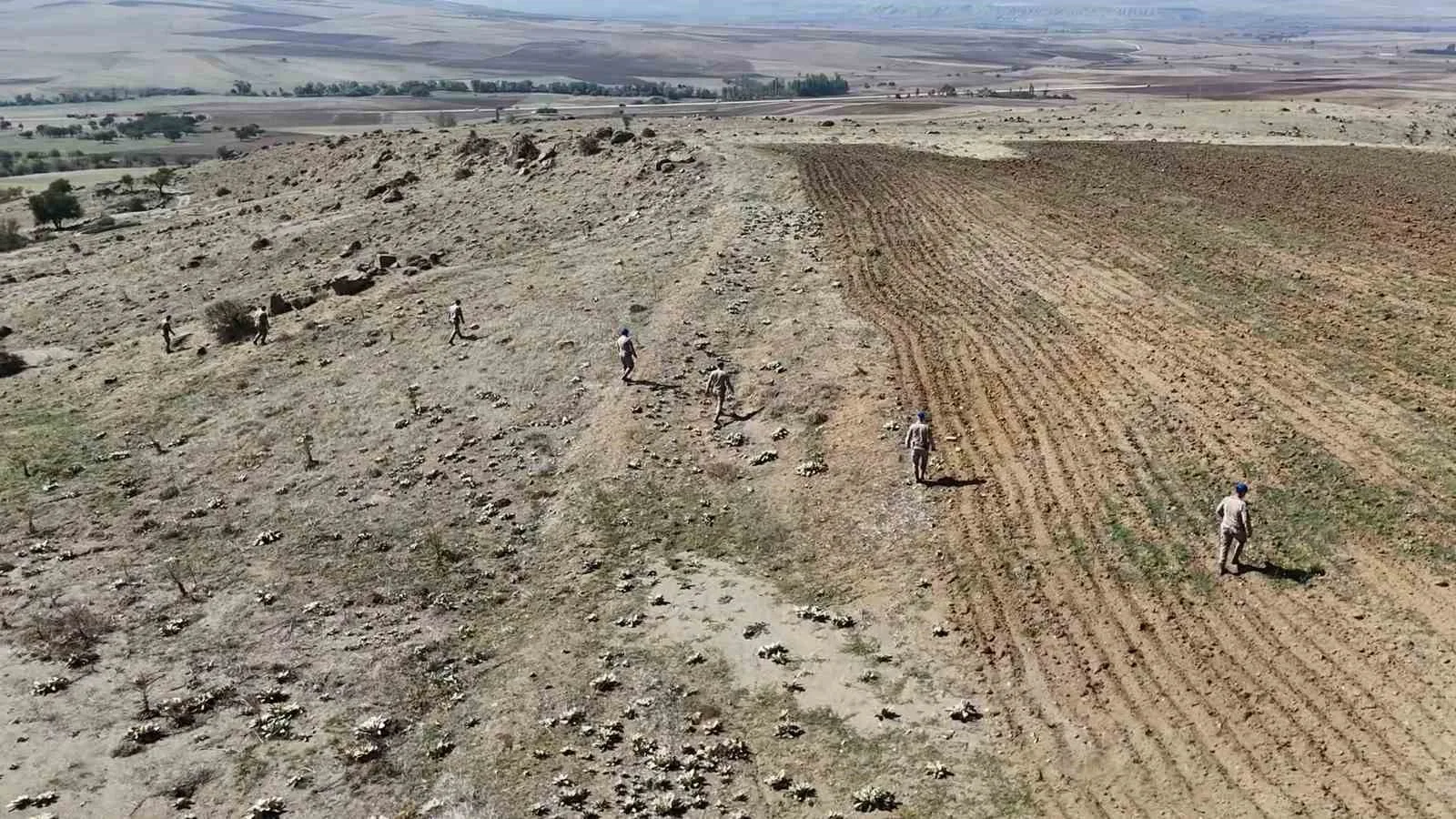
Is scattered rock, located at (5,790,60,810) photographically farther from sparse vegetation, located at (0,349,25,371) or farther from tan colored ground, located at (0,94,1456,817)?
sparse vegetation, located at (0,349,25,371)

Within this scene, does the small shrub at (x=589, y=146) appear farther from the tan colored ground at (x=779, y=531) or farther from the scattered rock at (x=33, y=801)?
the scattered rock at (x=33, y=801)

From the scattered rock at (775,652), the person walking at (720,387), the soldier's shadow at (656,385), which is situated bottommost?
the scattered rock at (775,652)

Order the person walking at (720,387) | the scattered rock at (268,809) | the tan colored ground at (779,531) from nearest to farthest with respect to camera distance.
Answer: the scattered rock at (268,809) → the tan colored ground at (779,531) → the person walking at (720,387)

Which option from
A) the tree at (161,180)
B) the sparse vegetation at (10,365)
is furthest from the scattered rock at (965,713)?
the tree at (161,180)

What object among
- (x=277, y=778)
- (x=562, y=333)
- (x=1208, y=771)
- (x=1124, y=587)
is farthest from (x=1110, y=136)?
(x=277, y=778)

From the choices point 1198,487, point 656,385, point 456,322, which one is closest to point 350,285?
point 456,322

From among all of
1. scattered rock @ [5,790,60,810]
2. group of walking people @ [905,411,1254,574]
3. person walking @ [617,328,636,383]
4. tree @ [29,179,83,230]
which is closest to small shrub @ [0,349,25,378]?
person walking @ [617,328,636,383]

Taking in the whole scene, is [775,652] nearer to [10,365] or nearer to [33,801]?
[33,801]
